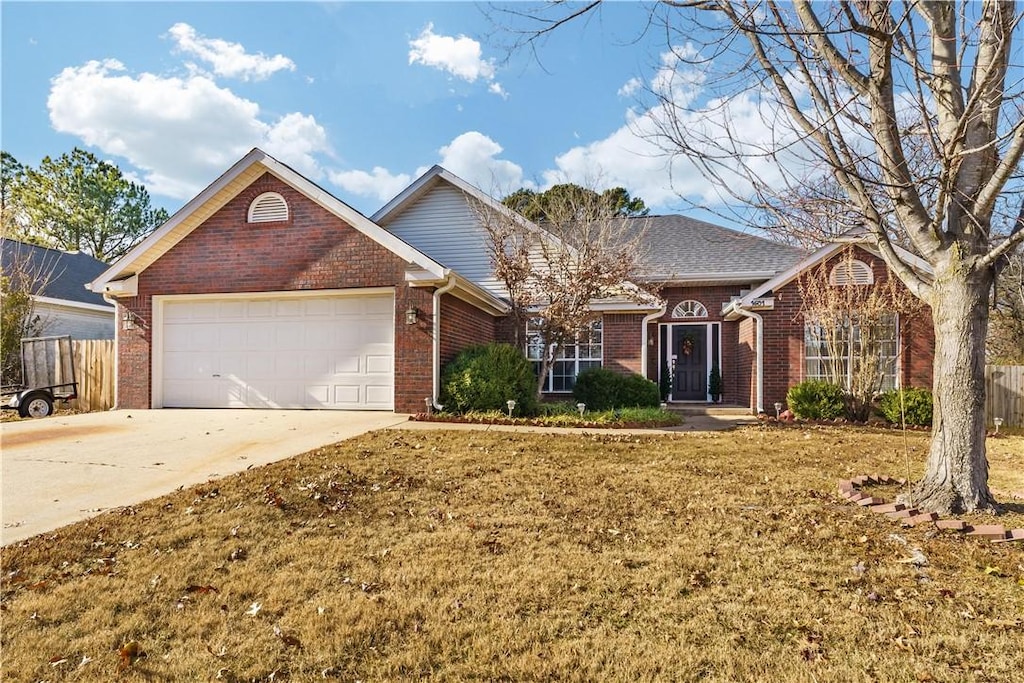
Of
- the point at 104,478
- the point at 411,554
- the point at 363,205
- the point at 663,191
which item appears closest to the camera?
the point at 411,554

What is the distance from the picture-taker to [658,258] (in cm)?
1609

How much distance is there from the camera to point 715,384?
1522 centimetres

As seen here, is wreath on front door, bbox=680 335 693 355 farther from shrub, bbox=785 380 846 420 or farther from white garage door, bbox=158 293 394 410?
white garage door, bbox=158 293 394 410

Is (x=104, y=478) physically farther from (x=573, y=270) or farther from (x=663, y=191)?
(x=573, y=270)

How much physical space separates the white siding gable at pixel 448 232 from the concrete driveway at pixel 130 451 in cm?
563

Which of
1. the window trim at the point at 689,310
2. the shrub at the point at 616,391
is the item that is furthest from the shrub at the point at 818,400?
the window trim at the point at 689,310

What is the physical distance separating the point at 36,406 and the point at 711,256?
16.3 m

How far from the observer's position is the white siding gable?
1499cm

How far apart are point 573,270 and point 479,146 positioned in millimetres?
5595

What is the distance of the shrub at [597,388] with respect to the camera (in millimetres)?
13055

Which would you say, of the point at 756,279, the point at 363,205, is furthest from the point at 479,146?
the point at 756,279

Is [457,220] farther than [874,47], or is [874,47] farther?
[457,220]

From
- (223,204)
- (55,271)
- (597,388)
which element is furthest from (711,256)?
(55,271)

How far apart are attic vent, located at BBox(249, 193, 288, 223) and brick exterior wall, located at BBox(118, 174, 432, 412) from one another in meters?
0.10
